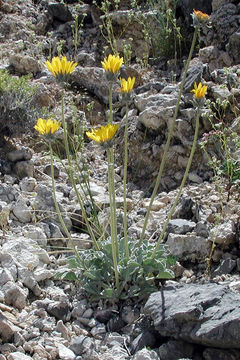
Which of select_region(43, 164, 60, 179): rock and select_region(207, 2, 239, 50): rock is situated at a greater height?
select_region(207, 2, 239, 50): rock

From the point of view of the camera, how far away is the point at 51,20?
787cm

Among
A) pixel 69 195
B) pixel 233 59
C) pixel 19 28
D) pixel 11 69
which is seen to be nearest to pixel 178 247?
pixel 69 195

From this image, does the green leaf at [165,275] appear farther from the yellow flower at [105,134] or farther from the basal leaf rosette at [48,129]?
the basal leaf rosette at [48,129]

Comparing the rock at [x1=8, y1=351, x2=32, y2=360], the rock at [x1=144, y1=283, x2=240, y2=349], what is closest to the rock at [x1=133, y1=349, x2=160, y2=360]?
the rock at [x1=144, y1=283, x2=240, y2=349]

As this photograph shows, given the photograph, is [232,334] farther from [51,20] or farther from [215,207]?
[51,20]

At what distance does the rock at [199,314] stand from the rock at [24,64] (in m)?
4.16

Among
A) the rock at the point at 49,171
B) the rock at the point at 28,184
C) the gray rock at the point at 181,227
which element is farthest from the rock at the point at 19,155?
the gray rock at the point at 181,227

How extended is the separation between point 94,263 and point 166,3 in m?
4.18

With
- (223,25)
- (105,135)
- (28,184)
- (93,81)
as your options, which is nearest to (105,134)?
(105,135)

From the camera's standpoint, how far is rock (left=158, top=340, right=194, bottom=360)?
2818 mm

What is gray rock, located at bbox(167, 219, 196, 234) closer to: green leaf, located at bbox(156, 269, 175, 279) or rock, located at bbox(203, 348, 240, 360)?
green leaf, located at bbox(156, 269, 175, 279)

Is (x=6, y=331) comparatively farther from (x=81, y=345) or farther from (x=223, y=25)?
(x=223, y=25)

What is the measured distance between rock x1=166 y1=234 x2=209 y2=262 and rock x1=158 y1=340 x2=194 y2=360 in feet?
3.08

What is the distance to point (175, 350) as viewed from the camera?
2.84m
